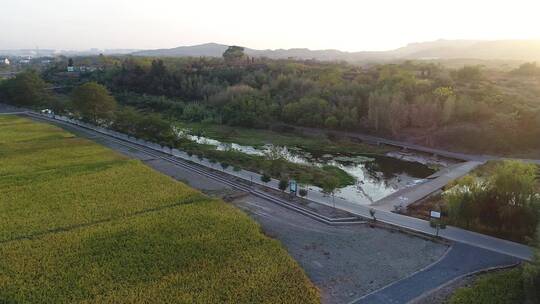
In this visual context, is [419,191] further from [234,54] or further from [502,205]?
[234,54]

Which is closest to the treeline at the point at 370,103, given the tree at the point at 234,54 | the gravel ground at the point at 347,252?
the gravel ground at the point at 347,252

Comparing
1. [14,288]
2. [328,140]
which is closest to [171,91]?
[328,140]

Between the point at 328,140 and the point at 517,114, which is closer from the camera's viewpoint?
the point at 517,114

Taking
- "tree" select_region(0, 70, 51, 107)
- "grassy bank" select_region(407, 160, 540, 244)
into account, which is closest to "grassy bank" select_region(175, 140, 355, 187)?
"grassy bank" select_region(407, 160, 540, 244)

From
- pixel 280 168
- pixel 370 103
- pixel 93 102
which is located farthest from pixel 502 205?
pixel 93 102

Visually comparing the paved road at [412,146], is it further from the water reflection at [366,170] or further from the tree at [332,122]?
the water reflection at [366,170]

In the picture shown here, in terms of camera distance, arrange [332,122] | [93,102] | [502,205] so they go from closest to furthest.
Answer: [502,205] < [332,122] < [93,102]

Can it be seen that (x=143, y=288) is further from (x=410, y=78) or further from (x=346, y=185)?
(x=410, y=78)
